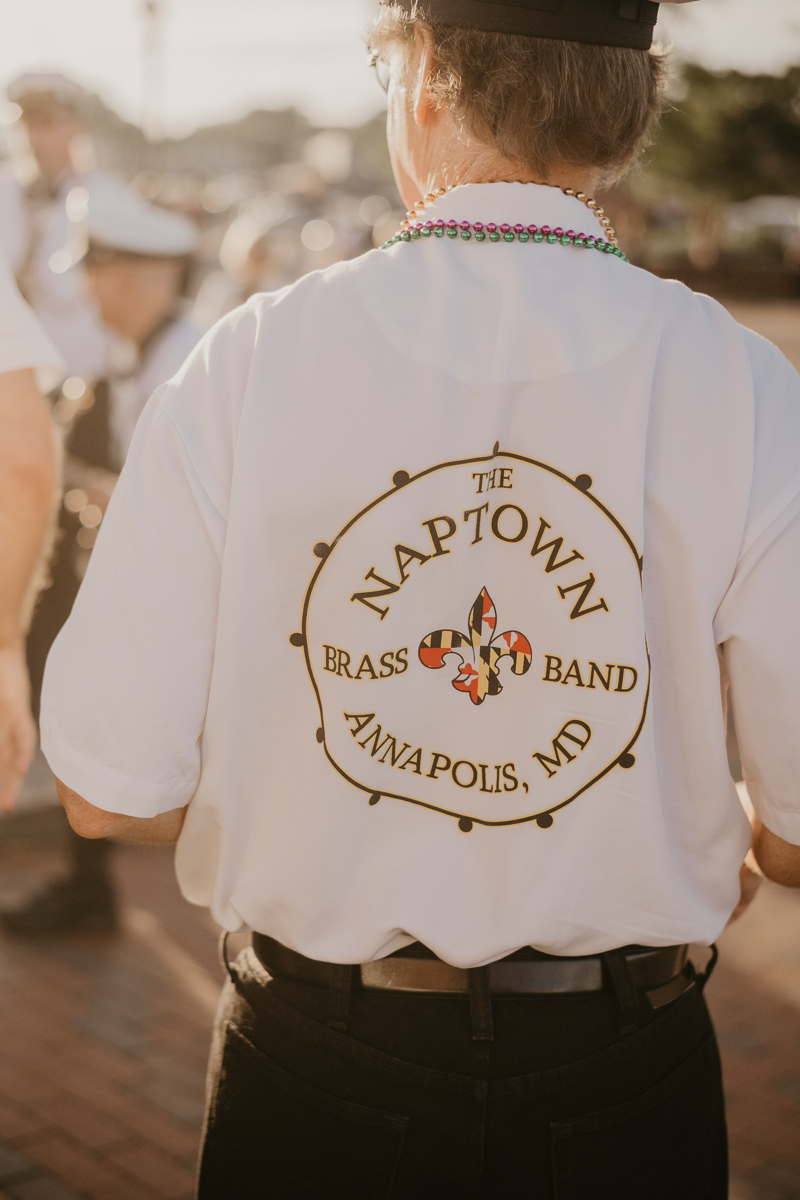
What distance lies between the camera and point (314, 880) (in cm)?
123

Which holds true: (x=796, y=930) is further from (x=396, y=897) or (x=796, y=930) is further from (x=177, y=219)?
(x=177, y=219)

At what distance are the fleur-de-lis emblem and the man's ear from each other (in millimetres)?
544

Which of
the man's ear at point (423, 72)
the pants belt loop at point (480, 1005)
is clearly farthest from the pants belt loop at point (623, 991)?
the man's ear at point (423, 72)

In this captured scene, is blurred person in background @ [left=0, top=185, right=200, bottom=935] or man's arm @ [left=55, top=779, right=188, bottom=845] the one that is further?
blurred person in background @ [left=0, top=185, right=200, bottom=935]

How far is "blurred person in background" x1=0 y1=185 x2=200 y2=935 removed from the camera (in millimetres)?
3574

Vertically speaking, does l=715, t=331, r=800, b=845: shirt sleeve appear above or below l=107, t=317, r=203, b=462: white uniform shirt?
above

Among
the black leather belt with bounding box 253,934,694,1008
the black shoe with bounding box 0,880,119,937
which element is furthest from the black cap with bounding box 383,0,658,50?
the black shoe with bounding box 0,880,119,937

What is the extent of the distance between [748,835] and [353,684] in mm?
526

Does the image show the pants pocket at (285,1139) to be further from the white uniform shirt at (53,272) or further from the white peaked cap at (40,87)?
the white peaked cap at (40,87)

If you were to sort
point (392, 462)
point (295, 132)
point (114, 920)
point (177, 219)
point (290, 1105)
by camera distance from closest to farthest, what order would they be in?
point (392, 462) < point (290, 1105) < point (114, 920) < point (177, 219) < point (295, 132)

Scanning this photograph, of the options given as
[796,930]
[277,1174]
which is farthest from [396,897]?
[796,930]

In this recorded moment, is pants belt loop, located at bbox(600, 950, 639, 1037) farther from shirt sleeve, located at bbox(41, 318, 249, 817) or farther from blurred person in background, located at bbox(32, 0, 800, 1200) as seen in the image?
shirt sleeve, located at bbox(41, 318, 249, 817)

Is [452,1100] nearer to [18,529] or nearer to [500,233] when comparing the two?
[500,233]

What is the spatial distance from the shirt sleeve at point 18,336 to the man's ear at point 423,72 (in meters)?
0.81
